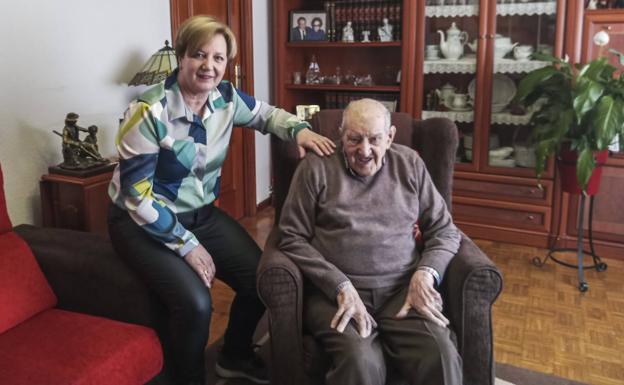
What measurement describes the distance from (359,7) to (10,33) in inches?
89.0

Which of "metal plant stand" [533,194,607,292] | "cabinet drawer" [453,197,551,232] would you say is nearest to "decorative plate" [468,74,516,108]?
"cabinet drawer" [453,197,551,232]

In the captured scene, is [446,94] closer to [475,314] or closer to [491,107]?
[491,107]

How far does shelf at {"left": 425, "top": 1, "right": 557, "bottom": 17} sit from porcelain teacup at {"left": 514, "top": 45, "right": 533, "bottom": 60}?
19 cm

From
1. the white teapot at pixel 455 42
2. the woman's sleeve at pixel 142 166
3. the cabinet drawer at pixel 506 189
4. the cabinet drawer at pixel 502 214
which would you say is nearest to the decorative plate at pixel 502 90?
the white teapot at pixel 455 42

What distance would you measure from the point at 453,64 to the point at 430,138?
1.58 m

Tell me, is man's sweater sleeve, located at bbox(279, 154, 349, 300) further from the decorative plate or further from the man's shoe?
the decorative plate

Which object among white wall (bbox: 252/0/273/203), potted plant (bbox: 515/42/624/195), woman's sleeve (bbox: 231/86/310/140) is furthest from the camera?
white wall (bbox: 252/0/273/203)

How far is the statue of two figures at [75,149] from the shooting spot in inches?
88.9

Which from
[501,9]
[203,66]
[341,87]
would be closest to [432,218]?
[203,66]

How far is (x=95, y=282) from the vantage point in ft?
5.72

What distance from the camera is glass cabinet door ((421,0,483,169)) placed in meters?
3.49

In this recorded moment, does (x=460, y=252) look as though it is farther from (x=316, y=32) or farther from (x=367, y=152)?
(x=316, y=32)

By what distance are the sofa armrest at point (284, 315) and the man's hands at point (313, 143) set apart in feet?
1.33

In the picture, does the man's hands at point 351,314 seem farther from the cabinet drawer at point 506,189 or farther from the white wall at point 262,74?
the white wall at point 262,74
